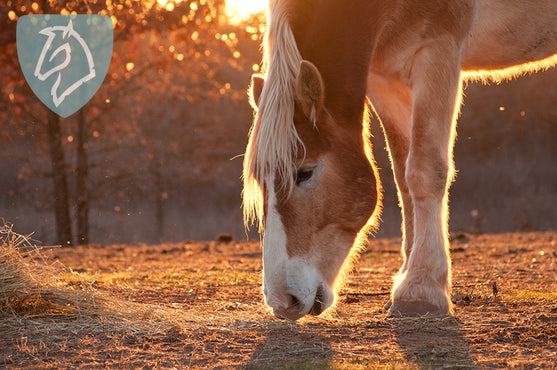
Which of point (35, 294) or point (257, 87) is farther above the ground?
point (257, 87)

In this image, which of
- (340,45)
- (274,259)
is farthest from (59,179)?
(274,259)

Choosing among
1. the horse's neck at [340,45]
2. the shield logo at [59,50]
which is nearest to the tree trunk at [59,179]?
the shield logo at [59,50]

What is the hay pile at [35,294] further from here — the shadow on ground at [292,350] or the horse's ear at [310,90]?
the horse's ear at [310,90]

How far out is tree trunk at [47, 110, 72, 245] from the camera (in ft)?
27.7

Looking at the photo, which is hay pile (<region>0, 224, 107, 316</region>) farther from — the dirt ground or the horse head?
the horse head

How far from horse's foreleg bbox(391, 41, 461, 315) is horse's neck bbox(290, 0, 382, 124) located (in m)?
0.33

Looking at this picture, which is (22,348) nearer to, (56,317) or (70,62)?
(56,317)

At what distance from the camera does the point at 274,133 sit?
282cm

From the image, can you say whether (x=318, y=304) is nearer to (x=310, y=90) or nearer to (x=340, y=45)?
(x=310, y=90)

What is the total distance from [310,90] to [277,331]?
3.79ft

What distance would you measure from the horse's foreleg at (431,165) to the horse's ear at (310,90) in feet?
2.11

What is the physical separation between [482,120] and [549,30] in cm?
1028

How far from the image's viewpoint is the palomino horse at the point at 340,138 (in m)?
2.75

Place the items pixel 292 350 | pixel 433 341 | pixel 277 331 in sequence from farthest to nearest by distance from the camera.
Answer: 1. pixel 277 331
2. pixel 433 341
3. pixel 292 350
